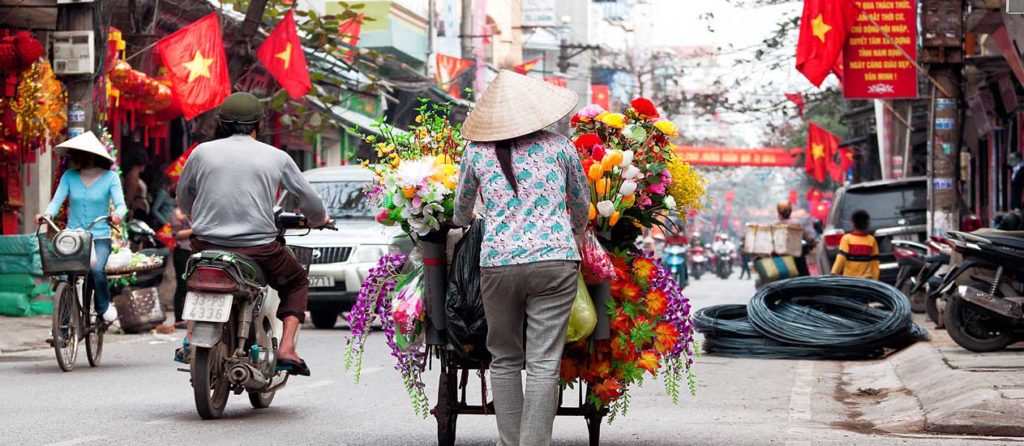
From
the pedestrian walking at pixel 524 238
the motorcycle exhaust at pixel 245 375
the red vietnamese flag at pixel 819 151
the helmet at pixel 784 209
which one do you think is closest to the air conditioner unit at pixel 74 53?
the motorcycle exhaust at pixel 245 375

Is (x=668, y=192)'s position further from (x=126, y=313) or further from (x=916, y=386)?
(x=126, y=313)

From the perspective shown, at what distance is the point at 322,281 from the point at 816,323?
17.5 feet

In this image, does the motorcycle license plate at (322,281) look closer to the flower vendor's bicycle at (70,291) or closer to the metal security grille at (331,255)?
the metal security grille at (331,255)

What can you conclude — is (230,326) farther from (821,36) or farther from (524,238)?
(821,36)

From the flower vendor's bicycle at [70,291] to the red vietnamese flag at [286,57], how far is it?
26.2 ft

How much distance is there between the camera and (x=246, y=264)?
25.6 ft

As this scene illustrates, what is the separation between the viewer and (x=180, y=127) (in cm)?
2312

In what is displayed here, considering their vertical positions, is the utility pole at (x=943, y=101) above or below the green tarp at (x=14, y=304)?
above

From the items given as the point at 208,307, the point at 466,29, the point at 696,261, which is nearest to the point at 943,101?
the point at 208,307

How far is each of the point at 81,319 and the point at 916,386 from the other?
6138 mm

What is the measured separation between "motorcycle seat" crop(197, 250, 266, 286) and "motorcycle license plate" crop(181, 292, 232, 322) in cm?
21

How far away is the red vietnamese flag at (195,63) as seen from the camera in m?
17.0

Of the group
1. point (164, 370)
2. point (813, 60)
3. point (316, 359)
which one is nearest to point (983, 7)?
point (813, 60)

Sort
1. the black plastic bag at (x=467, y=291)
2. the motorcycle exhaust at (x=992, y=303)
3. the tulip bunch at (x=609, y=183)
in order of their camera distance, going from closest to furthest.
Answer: the black plastic bag at (x=467, y=291), the tulip bunch at (x=609, y=183), the motorcycle exhaust at (x=992, y=303)
